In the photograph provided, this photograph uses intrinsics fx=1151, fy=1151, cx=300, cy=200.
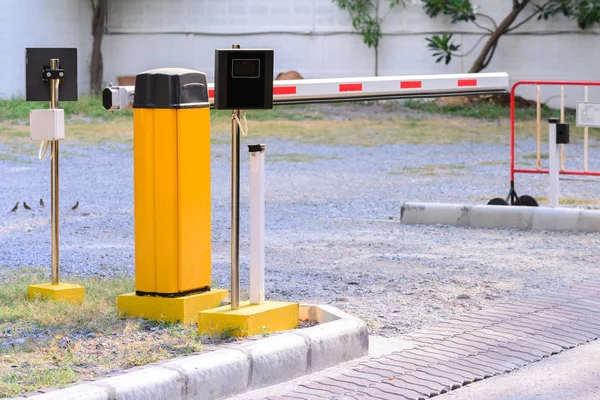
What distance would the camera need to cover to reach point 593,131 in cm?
2075

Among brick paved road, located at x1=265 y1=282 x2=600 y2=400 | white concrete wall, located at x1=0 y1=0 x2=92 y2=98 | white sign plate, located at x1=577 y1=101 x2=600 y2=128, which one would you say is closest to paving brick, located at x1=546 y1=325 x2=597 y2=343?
brick paved road, located at x1=265 y1=282 x2=600 y2=400

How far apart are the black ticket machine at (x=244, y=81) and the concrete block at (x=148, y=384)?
1.51 metres

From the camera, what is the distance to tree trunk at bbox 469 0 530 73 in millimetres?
23562

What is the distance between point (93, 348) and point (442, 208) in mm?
5401

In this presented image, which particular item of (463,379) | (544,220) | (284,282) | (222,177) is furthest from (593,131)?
(463,379)

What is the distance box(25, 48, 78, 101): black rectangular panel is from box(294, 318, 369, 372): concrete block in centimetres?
225

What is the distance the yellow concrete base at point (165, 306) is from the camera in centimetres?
603

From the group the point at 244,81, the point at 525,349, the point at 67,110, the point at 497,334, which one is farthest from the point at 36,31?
the point at 525,349

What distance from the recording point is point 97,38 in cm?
2589

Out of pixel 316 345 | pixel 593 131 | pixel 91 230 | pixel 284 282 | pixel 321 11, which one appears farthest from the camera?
pixel 321 11

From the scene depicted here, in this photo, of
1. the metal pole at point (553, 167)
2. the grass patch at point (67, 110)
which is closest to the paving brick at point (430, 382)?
the metal pole at point (553, 167)

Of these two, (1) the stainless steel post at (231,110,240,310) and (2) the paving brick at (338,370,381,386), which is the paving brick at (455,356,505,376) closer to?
(2) the paving brick at (338,370,381,386)

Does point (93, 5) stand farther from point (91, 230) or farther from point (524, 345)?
point (524, 345)

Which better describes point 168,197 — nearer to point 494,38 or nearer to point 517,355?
point 517,355
